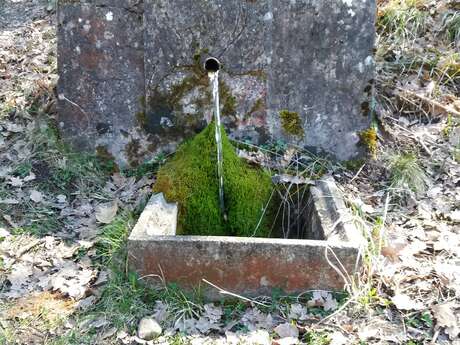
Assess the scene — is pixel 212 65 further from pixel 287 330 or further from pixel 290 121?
pixel 287 330

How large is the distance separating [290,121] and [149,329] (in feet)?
6.87

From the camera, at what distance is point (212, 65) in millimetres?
4281

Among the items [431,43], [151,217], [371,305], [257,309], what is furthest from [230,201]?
[431,43]

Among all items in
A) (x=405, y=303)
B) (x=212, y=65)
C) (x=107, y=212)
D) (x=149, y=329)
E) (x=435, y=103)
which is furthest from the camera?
(x=435, y=103)

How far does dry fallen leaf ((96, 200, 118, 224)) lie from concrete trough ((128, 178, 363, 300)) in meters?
0.78

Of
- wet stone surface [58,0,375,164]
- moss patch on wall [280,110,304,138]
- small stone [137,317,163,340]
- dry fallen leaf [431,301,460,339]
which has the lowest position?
dry fallen leaf [431,301,460,339]

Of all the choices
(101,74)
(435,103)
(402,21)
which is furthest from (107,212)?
(402,21)

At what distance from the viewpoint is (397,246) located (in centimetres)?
376

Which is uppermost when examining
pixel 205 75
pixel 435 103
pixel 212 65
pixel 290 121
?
pixel 212 65

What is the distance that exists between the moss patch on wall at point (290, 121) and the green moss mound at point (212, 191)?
558mm

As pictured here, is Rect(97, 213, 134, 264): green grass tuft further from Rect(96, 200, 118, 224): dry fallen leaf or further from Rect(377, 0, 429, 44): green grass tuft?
Rect(377, 0, 429, 44): green grass tuft

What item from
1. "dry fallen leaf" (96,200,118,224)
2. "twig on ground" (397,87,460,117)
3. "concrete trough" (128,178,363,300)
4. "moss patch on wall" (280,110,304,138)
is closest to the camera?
"concrete trough" (128,178,363,300)

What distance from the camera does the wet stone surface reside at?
432 cm

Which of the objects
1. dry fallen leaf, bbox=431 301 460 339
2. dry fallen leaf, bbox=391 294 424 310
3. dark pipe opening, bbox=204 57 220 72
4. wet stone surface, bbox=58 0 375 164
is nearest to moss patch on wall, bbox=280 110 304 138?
wet stone surface, bbox=58 0 375 164
